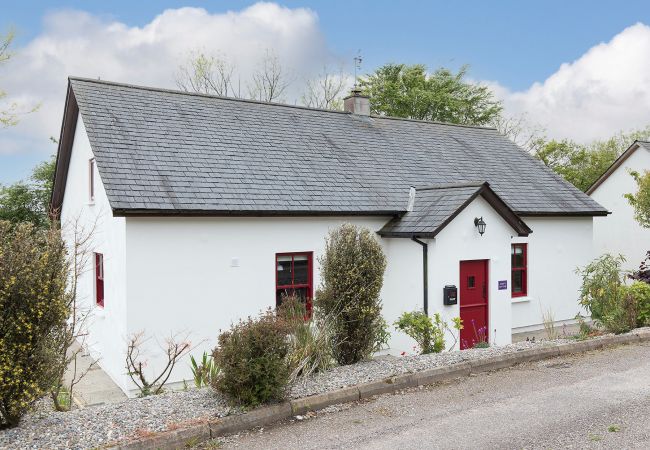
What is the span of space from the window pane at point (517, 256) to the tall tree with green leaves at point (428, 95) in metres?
22.1

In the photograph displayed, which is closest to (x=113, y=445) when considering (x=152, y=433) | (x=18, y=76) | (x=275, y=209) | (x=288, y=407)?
(x=152, y=433)

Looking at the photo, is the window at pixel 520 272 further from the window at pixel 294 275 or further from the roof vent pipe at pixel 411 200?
the window at pixel 294 275

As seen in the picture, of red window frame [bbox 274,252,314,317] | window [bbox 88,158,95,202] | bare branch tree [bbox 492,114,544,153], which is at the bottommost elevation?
red window frame [bbox 274,252,314,317]

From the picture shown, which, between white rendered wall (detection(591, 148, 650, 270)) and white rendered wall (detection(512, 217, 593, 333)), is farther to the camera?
white rendered wall (detection(591, 148, 650, 270))

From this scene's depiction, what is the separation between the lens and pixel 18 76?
1958 centimetres

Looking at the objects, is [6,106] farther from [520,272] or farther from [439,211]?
[520,272]

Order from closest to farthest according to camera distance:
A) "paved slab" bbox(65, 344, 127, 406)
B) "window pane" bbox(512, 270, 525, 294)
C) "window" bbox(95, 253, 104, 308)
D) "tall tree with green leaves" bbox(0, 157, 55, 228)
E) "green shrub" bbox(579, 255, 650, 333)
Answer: "paved slab" bbox(65, 344, 127, 406) → "green shrub" bbox(579, 255, 650, 333) → "window" bbox(95, 253, 104, 308) → "window pane" bbox(512, 270, 525, 294) → "tall tree with green leaves" bbox(0, 157, 55, 228)

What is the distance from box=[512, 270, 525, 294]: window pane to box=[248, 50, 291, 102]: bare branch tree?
25.6 m

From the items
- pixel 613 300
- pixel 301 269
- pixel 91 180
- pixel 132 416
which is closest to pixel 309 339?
pixel 132 416

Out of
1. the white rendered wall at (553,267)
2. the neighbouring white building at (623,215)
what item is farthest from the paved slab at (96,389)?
the neighbouring white building at (623,215)

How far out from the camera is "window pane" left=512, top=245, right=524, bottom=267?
53.1 feet

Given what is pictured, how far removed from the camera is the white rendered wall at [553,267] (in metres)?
16.3

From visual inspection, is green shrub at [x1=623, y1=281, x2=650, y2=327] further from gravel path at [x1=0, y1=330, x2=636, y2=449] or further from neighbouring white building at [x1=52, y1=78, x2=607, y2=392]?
gravel path at [x1=0, y1=330, x2=636, y2=449]

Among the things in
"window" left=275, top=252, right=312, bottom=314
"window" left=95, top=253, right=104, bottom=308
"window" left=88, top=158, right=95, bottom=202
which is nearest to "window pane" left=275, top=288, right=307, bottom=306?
"window" left=275, top=252, right=312, bottom=314
